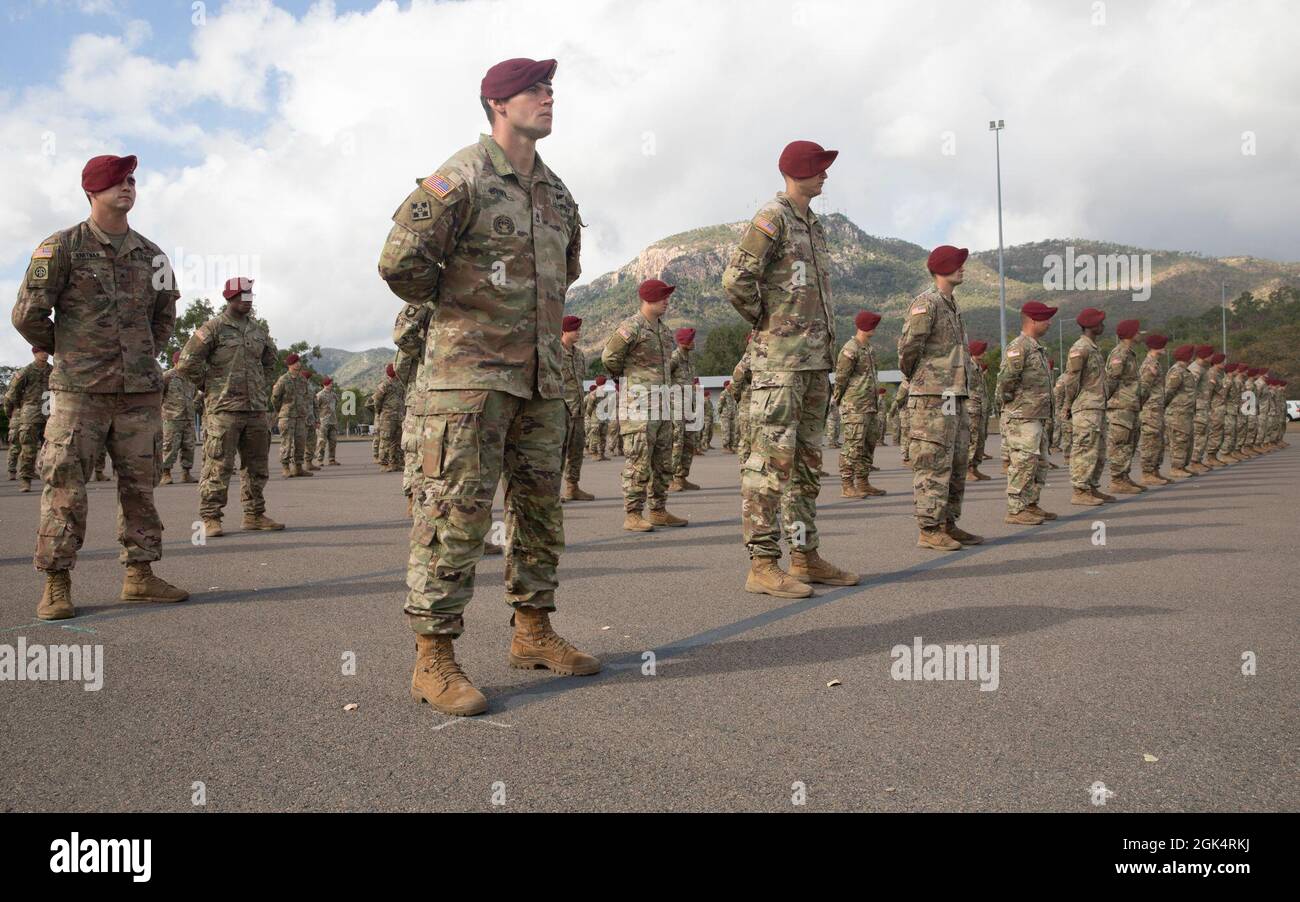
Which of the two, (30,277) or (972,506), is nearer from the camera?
(30,277)

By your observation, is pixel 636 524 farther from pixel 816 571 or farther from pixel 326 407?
pixel 326 407

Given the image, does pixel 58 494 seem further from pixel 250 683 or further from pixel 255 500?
pixel 255 500

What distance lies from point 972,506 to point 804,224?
248 inches

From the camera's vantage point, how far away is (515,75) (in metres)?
3.72

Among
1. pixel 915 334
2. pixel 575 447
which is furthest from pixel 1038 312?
pixel 575 447

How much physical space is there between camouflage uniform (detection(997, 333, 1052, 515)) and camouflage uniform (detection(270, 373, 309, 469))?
597 inches

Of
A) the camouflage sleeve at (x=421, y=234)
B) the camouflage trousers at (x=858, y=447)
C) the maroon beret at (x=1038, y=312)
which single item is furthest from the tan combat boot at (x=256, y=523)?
the maroon beret at (x=1038, y=312)

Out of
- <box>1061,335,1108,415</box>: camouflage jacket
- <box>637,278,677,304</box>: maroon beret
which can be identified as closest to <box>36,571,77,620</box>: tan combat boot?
<box>637,278,677,304</box>: maroon beret

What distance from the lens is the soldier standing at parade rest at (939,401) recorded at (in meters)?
7.57

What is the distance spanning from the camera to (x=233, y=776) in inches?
110

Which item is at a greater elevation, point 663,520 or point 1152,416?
point 1152,416

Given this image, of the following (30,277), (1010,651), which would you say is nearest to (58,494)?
(30,277)

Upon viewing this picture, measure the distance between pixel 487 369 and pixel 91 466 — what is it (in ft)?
11.2
